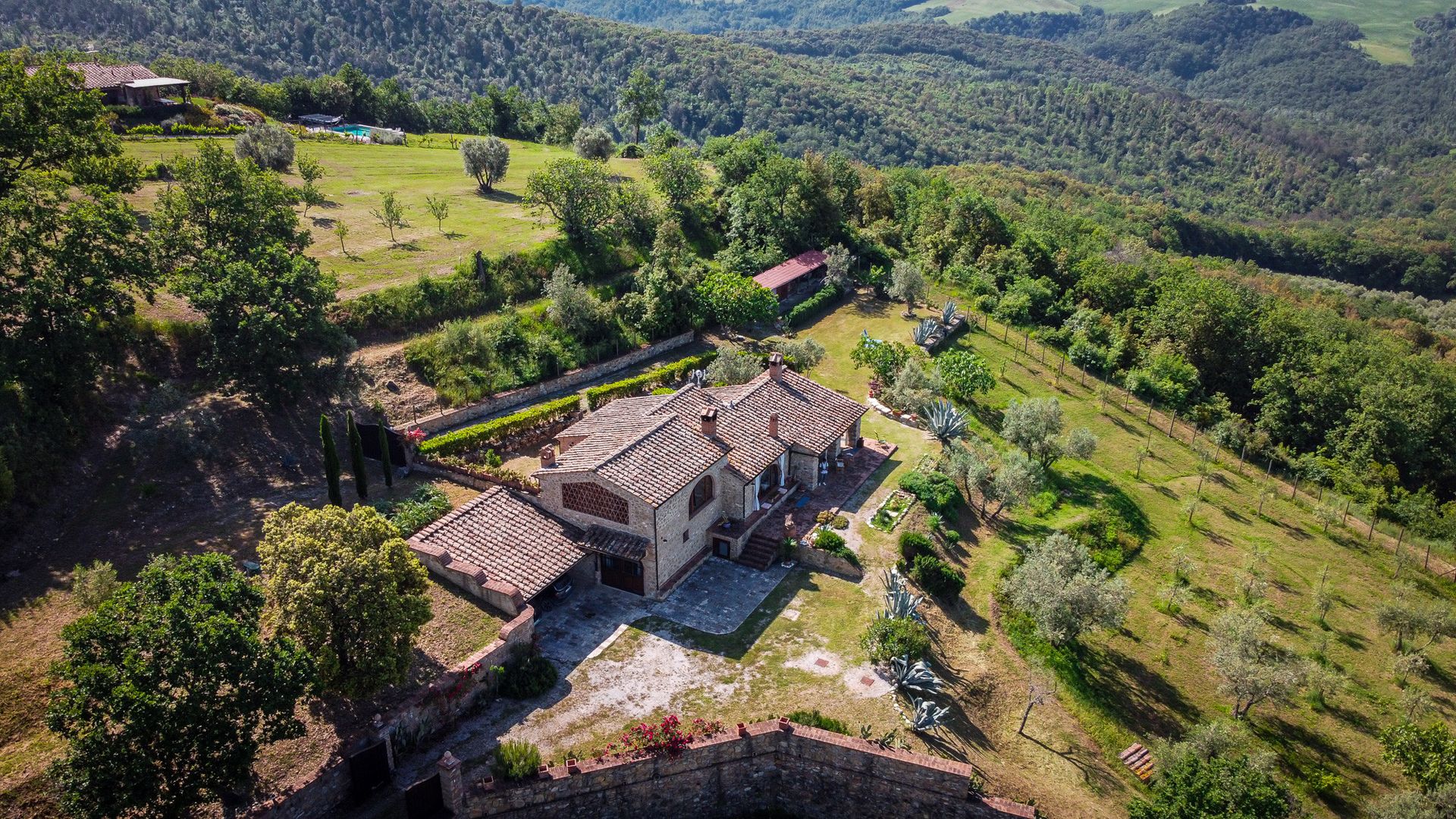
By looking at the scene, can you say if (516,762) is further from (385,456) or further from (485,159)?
(485,159)

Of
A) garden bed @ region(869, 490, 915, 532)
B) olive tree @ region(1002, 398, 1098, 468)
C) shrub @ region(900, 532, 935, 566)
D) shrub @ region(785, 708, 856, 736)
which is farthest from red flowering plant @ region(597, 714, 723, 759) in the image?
olive tree @ region(1002, 398, 1098, 468)

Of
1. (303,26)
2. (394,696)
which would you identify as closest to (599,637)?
(394,696)

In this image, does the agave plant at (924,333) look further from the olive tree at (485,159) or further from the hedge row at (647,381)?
the olive tree at (485,159)

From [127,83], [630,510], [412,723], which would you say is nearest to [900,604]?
[630,510]

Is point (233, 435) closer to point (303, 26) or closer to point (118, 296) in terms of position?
point (118, 296)

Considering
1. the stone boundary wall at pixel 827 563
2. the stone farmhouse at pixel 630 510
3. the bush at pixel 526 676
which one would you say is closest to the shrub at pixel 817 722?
the bush at pixel 526 676
